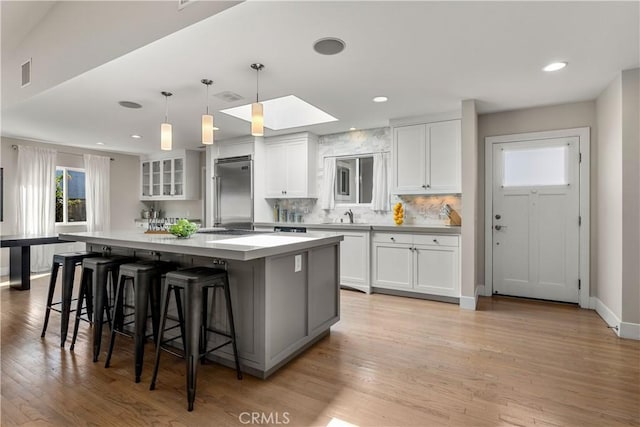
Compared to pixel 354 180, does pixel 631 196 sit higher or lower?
lower

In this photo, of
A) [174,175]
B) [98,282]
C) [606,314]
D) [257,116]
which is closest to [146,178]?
[174,175]

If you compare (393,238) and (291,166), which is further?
(291,166)

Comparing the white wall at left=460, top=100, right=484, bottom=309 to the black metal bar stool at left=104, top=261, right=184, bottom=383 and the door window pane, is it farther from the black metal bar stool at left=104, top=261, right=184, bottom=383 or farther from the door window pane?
the black metal bar stool at left=104, top=261, right=184, bottom=383

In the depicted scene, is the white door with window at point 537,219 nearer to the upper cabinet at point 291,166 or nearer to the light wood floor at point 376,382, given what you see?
the light wood floor at point 376,382

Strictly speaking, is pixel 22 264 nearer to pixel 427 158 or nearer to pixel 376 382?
pixel 376 382

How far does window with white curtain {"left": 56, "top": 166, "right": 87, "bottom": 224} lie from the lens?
6.21 m

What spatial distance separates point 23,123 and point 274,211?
12.5ft

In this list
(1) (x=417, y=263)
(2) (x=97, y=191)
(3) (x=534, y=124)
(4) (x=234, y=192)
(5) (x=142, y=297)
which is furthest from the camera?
(2) (x=97, y=191)

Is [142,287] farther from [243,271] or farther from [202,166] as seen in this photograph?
[202,166]

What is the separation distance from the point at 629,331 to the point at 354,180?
11.7 ft

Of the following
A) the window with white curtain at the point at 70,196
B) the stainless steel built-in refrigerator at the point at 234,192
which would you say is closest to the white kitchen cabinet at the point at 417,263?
the stainless steel built-in refrigerator at the point at 234,192

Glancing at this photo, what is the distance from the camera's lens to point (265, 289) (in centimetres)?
217

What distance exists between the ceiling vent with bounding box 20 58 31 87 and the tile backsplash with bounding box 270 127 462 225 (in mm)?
3482

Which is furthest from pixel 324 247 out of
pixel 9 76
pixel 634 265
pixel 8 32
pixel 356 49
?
pixel 9 76
